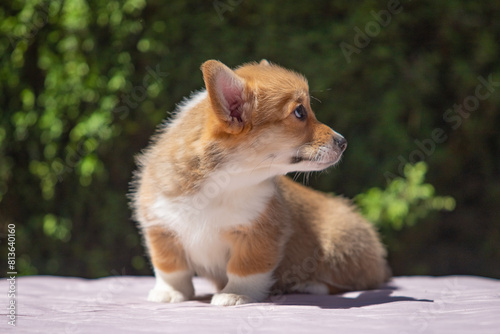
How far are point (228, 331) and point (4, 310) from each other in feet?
3.65

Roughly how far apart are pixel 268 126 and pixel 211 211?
20.5 inches

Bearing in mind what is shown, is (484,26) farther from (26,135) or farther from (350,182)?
(26,135)

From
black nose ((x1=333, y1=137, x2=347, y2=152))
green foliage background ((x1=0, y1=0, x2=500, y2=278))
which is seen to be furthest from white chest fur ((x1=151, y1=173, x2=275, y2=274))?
green foliage background ((x1=0, y1=0, x2=500, y2=278))

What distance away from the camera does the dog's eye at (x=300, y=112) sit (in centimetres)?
272

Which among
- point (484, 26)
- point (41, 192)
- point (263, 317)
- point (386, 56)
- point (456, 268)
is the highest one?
point (484, 26)

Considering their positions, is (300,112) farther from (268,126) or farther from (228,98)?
(228,98)

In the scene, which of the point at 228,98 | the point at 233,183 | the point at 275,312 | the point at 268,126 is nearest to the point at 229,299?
the point at 275,312

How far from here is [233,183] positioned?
2709 millimetres

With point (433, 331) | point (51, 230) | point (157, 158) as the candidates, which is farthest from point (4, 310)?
point (51, 230)

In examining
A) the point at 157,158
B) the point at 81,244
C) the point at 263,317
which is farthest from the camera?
the point at 81,244

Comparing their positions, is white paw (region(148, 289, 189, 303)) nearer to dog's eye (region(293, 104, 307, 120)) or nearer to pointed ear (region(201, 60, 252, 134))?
pointed ear (region(201, 60, 252, 134))

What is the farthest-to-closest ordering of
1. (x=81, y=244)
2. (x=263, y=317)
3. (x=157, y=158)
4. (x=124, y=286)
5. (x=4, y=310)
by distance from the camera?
(x=81, y=244) → (x=124, y=286) → (x=157, y=158) → (x=4, y=310) → (x=263, y=317)

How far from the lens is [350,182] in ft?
15.2

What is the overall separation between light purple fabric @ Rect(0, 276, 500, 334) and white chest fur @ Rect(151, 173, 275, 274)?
1.05 feet
